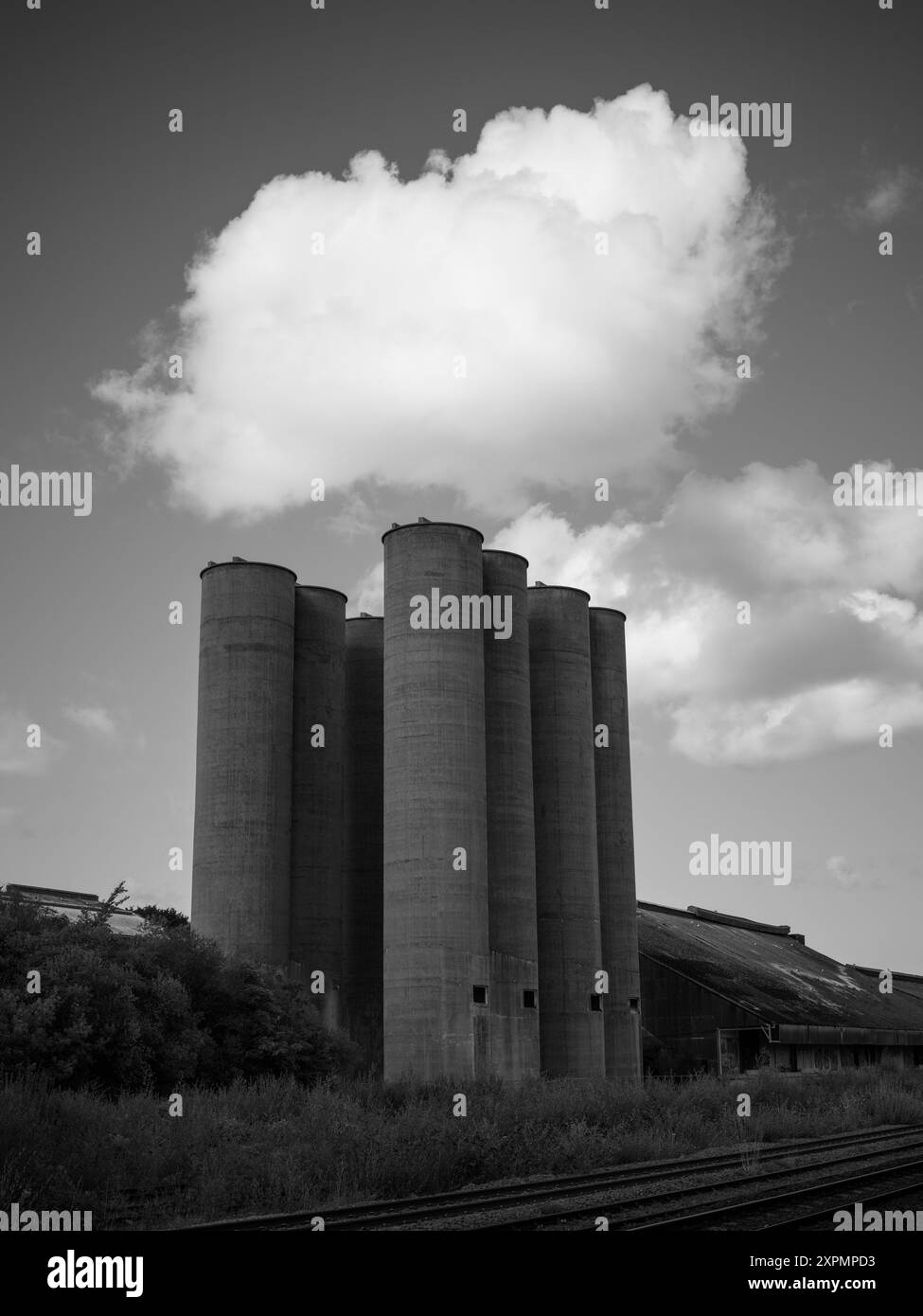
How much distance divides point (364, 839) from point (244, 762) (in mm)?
6867

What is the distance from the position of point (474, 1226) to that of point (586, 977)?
3219cm

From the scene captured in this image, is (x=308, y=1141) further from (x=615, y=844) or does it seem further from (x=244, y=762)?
(x=615, y=844)

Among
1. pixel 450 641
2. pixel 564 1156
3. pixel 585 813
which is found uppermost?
pixel 450 641

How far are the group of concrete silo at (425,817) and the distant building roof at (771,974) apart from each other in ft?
26.6

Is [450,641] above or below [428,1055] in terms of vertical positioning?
above

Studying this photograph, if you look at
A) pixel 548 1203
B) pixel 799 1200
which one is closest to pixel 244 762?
pixel 548 1203

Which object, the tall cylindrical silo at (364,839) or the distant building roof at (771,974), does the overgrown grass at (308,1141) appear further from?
the distant building roof at (771,974)

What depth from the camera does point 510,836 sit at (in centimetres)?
Result: 4212

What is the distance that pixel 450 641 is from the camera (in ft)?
131

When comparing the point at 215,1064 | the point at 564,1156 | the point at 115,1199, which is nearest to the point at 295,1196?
the point at 115,1199

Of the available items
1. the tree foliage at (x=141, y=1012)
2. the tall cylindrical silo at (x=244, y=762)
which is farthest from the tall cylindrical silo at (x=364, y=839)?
the tree foliage at (x=141, y=1012)

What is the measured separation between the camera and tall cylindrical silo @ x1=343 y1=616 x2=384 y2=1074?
Result: 4416 centimetres
